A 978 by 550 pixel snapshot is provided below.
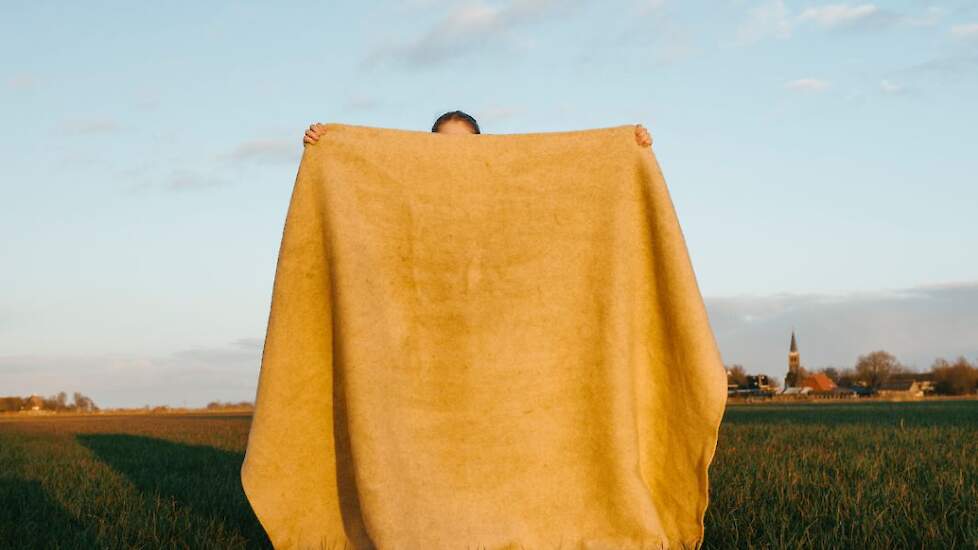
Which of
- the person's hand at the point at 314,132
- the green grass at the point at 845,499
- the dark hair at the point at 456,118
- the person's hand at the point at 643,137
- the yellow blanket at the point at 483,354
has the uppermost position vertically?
the dark hair at the point at 456,118

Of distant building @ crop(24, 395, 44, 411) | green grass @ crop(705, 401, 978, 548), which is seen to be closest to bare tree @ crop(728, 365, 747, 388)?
distant building @ crop(24, 395, 44, 411)

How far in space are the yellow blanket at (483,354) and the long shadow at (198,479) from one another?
106cm

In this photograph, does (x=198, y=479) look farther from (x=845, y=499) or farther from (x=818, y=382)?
(x=818, y=382)

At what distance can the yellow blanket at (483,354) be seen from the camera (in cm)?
385

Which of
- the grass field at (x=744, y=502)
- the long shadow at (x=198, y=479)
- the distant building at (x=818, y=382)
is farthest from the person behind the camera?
the distant building at (x=818, y=382)

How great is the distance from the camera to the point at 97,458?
36.3 feet

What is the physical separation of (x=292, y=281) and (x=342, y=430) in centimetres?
77

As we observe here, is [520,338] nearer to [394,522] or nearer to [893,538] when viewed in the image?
[394,522]

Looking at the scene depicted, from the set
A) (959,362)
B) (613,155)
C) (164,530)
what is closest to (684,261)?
(613,155)

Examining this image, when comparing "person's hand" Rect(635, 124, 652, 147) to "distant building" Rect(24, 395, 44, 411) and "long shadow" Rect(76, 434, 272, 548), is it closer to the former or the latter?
"long shadow" Rect(76, 434, 272, 548)

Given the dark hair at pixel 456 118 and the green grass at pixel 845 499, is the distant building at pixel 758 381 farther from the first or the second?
the dark hair at pixel 456 118

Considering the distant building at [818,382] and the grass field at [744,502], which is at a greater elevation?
the distant building at [818,382]

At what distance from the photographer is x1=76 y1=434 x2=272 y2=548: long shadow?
5277 millimetres

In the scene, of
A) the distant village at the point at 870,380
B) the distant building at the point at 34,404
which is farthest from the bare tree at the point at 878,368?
the distant building at the point at 34,404
